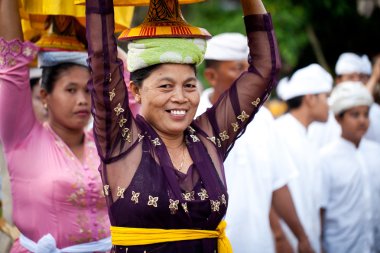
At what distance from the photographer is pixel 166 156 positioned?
3.96m

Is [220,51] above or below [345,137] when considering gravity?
above

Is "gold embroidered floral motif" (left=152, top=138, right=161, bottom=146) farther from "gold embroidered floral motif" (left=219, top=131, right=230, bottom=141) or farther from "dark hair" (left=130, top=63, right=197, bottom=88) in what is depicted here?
"gold embroidered floral motif" (left=219, top=131, right=230, bottom=141)

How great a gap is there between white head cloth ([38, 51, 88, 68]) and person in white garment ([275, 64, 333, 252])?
2.98 meters

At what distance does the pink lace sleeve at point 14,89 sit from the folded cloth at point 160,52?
1.02 m

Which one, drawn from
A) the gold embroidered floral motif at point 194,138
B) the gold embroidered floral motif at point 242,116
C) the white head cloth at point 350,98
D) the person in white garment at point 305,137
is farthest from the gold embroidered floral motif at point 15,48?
the white head cloth at point 350,98

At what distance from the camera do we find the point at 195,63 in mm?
4047

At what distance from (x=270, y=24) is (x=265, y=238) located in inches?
112

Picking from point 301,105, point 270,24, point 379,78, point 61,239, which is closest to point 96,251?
point 61,239

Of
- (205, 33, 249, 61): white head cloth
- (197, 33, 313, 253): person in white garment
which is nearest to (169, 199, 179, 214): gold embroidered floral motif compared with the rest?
(197, 33, 313, 253): person in white garment

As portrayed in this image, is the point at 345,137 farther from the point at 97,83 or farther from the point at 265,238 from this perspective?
the point at 97,83

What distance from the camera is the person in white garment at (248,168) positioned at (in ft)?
22.0

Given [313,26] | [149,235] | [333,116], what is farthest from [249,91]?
[313,26]

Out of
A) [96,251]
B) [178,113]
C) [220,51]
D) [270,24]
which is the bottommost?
[96,251]

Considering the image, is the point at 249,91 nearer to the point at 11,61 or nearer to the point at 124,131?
the point at 124,131
